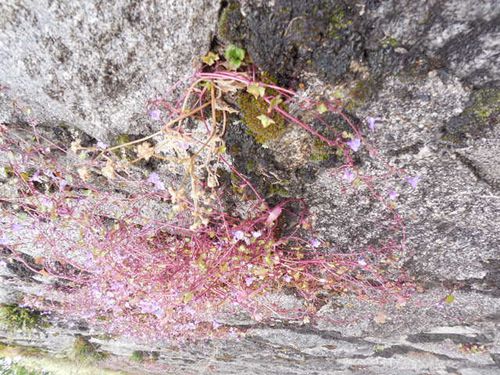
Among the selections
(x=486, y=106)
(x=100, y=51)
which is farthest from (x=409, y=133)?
(x=100, y=51)

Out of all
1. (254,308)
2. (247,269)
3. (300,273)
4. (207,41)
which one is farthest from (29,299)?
(207,41)

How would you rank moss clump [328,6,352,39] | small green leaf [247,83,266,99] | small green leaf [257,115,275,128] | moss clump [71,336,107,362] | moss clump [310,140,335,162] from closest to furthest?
moss clump [328,6,352,39] < small green leaf [247,83,266,99] < small green leaf [257,115,275,128] < moss clump [310,140,335,162] < moss clump [71,336,107,362]

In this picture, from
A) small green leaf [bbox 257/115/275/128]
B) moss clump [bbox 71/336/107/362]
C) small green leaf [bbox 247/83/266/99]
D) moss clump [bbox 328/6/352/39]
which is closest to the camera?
moss clump [bbox 328/6/352/39]

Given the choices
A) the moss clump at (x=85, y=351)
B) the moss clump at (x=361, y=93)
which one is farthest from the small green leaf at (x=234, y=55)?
the moss clump at (x=85, y=351)

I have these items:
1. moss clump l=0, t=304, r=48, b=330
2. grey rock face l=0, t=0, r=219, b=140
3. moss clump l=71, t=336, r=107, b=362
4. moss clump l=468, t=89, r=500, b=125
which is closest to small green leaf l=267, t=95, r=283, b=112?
grey rock face l=0, t=0, r=219, b=140

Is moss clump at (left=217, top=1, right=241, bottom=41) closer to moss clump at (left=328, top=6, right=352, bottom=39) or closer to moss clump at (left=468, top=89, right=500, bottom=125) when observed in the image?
moss clump at (left=328, top=6, right=352, bottom=39)

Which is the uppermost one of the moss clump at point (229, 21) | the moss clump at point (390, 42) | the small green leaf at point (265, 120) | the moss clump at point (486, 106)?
the moss clump at point (229, 21)

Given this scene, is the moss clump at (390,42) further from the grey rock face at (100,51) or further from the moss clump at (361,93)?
the grey rock face at (100,51)
